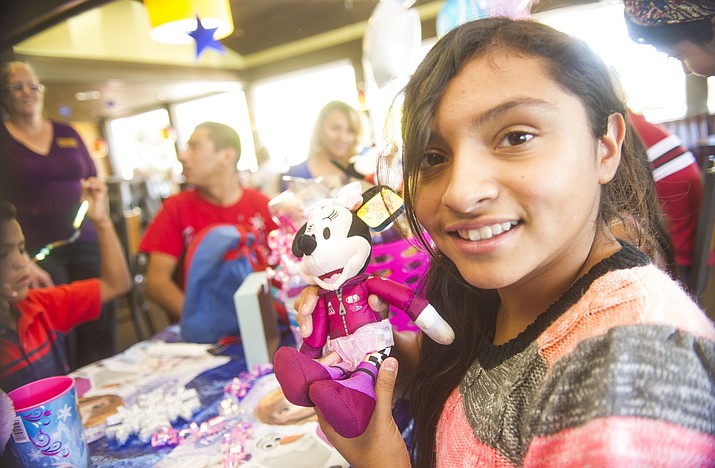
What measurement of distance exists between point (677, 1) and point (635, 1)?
76 mm

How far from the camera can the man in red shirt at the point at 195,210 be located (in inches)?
80.9

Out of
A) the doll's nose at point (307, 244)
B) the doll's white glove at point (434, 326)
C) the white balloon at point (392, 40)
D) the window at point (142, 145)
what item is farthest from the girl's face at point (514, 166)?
the window at point (142, 145)

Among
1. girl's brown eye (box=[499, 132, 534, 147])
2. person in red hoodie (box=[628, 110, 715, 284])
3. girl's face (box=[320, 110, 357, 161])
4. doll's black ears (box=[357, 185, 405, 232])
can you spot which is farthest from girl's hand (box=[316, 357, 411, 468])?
girl's face (box=[320, 110, 357, 161])

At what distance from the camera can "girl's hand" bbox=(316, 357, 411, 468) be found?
2.10 feet

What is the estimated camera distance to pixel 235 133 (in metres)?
2.27

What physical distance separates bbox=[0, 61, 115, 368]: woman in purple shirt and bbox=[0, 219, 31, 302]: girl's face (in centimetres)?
73

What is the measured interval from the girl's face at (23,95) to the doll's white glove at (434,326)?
1.66 m

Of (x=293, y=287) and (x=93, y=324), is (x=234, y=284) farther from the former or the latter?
(x=93, y=324)

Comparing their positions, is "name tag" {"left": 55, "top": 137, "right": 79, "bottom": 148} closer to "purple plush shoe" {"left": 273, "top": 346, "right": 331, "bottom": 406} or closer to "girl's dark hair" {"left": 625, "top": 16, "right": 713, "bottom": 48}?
"purple plush shoe" {"left": 273, "top": 346, "right": 331, "bottom": 406}

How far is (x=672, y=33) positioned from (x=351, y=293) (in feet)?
2.22

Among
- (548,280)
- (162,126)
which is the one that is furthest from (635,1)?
(162,126)

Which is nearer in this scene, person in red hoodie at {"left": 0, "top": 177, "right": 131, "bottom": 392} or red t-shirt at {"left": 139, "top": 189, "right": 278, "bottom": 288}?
person in red hoodie at {"left": 0, "top": 177, "right": 131, "bottom": 392}

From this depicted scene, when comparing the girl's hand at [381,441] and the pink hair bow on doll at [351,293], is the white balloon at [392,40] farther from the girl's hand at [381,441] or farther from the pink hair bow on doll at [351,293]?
the girl's hand at [381,441]

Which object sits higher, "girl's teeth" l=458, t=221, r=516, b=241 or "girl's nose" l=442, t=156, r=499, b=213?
"girl's nose" l=442, t=156, r=499, b=213
